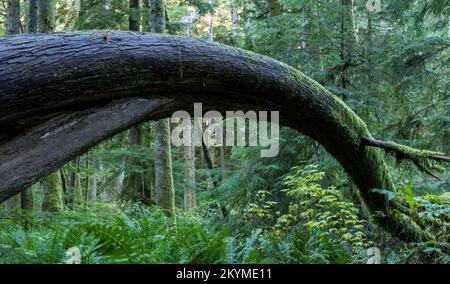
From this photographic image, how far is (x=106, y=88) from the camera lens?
4105 millimetres

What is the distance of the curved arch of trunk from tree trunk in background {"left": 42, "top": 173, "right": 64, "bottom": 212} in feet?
22.5

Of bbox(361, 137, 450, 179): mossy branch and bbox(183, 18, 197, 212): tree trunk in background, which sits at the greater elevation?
bbox(361, 137, 450, 179): mossy branch

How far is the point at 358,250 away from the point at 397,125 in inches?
183

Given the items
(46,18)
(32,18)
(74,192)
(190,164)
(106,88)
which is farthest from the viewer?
(190,164)

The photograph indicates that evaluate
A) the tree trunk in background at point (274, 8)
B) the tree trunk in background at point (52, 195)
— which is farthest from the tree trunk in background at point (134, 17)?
the tree trunk in background at point (52, 195)

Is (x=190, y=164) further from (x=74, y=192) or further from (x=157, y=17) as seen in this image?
(x=157, y=17)

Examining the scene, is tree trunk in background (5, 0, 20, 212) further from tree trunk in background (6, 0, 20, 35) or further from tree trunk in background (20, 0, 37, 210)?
tree trunk in background (20, 0, 37, 210)

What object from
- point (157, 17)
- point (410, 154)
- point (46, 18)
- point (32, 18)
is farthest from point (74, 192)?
point (410, 154)

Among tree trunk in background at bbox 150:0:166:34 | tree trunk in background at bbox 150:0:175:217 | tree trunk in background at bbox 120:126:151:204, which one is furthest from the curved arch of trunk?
tree trunk in background at bbox 120:126:151:204

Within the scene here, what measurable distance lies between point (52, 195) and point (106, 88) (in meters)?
7.43

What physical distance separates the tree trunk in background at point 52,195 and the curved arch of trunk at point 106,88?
22.5ft

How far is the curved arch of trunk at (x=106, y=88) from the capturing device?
11.9 feet

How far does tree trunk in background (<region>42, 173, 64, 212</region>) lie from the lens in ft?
34.6
